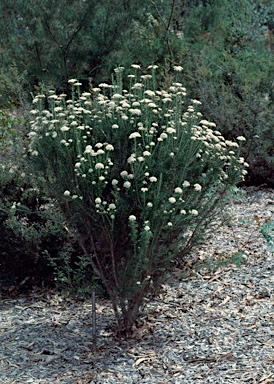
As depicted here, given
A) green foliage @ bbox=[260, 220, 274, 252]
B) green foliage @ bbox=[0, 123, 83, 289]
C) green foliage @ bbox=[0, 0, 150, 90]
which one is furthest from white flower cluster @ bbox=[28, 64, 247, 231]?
green foliage @ bbox=[0, 0, 150, 90]

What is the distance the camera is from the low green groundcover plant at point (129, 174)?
9.29 ft

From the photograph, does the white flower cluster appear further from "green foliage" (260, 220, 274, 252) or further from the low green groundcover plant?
"green foliage" (260, 220, 274, 252)

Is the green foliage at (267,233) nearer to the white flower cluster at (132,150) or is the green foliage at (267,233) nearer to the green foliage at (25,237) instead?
the white flower cluster at (132,150)

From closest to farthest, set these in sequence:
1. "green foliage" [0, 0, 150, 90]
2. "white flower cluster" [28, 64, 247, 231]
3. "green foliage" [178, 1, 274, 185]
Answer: "white flower cluster" [28, 64, 247, 231] → "green foliage" [178, 1, 274, 185] → "green foliage" [0, 0, 150, 90]

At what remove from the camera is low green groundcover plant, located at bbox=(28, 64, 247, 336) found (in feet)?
9.29

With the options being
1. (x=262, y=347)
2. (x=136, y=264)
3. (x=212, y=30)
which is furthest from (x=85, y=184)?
(x=212, y=30)

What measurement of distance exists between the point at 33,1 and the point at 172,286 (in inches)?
161

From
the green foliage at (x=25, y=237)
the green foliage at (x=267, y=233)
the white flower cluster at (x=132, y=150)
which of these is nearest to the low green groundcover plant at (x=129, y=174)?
the white flower cluster at (x=132, y=150)

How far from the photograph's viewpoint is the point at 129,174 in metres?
2.93

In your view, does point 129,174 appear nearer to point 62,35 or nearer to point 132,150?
point 132,150

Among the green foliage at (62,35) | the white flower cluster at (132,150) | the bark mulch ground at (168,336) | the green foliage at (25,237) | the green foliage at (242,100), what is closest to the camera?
the white flower cluster at (132,150)

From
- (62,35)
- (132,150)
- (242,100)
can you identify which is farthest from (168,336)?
(62,35)

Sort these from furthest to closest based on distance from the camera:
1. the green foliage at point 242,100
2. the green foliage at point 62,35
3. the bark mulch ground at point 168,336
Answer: the green foliage at point 62,35
the green foliage at point 242,100
the bark mulch ground at point 168,336

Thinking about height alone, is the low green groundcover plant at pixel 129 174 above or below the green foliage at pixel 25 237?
above
